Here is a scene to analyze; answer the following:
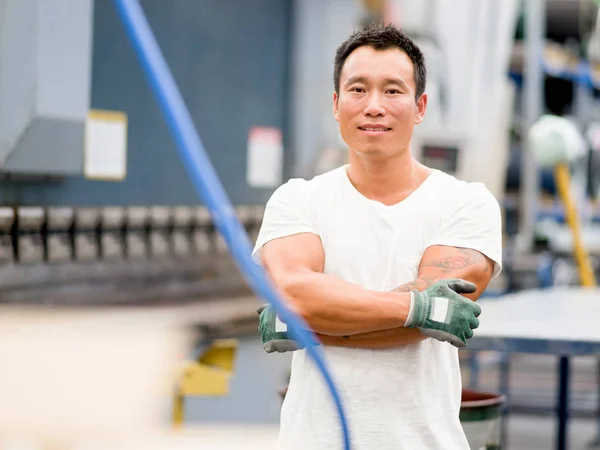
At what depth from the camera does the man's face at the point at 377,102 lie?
1496mm

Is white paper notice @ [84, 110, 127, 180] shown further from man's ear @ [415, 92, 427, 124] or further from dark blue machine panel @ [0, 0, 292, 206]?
man's ear @ [415, 92, 427, 124]

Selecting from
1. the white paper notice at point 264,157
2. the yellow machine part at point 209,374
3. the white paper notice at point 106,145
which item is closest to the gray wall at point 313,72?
the white paper notice at point 264,157

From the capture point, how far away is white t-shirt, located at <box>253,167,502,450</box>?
1470mm

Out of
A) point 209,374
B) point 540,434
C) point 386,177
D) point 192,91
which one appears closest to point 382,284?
point 386,177

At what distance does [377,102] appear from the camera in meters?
1.49

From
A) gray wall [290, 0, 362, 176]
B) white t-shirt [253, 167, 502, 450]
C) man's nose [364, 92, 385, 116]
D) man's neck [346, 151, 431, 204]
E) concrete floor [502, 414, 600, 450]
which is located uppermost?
gray wall [290, 0, 362, 176]

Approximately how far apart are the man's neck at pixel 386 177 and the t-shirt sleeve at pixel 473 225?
0.27 ft

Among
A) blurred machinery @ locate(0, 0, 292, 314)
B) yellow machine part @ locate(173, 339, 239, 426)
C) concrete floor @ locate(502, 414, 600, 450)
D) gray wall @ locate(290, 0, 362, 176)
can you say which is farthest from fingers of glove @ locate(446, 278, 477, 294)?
gray wall @ locate(290, 0, 362, 176)

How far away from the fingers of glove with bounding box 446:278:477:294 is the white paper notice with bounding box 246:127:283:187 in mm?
4948

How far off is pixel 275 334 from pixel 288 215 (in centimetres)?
19

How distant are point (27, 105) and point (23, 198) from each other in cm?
54

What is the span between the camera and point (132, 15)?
103 cm

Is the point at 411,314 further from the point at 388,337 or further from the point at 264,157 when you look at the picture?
the point at 264,157

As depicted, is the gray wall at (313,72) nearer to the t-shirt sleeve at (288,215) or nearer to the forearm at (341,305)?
the t-shirt sleeve at (288,215)
